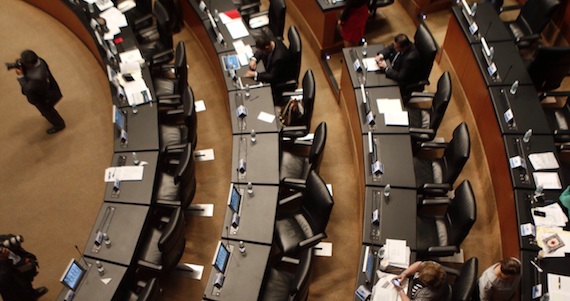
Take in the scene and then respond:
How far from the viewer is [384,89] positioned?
6.10 metres

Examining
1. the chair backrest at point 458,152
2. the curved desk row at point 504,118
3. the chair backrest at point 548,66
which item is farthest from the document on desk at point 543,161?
the chair backrest at point 548,66

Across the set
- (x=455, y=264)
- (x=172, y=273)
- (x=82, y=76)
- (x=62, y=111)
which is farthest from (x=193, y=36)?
(x=455, y=264)

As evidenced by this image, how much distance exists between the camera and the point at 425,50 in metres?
6.21

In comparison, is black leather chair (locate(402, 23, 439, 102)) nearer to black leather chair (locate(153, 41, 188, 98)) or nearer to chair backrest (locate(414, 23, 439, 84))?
chair backrest (locate(414, 23, 439, 84))

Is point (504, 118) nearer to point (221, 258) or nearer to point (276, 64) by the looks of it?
point (276, 64)

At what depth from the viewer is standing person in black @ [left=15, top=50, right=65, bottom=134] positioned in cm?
611

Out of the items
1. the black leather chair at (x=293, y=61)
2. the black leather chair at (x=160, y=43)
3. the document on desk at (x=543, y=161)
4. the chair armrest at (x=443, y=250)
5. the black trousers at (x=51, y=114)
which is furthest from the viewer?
the black leather chair at (x=160, y=43)

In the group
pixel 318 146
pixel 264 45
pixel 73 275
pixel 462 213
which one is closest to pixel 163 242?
pixel 73 275

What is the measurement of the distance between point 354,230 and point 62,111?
4.60 metres

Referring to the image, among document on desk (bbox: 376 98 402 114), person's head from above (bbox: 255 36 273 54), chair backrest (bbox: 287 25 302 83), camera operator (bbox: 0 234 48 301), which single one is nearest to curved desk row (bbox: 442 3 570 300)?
document on desk (bbox: 376 98 402 114)

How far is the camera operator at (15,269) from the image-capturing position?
15.5ft

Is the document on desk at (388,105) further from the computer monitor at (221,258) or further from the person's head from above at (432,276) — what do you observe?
the computer monitor at (221,258)

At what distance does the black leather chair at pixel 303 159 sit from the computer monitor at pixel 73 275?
224 centimetres

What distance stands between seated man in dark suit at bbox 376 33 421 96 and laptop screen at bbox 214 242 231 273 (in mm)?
3008
